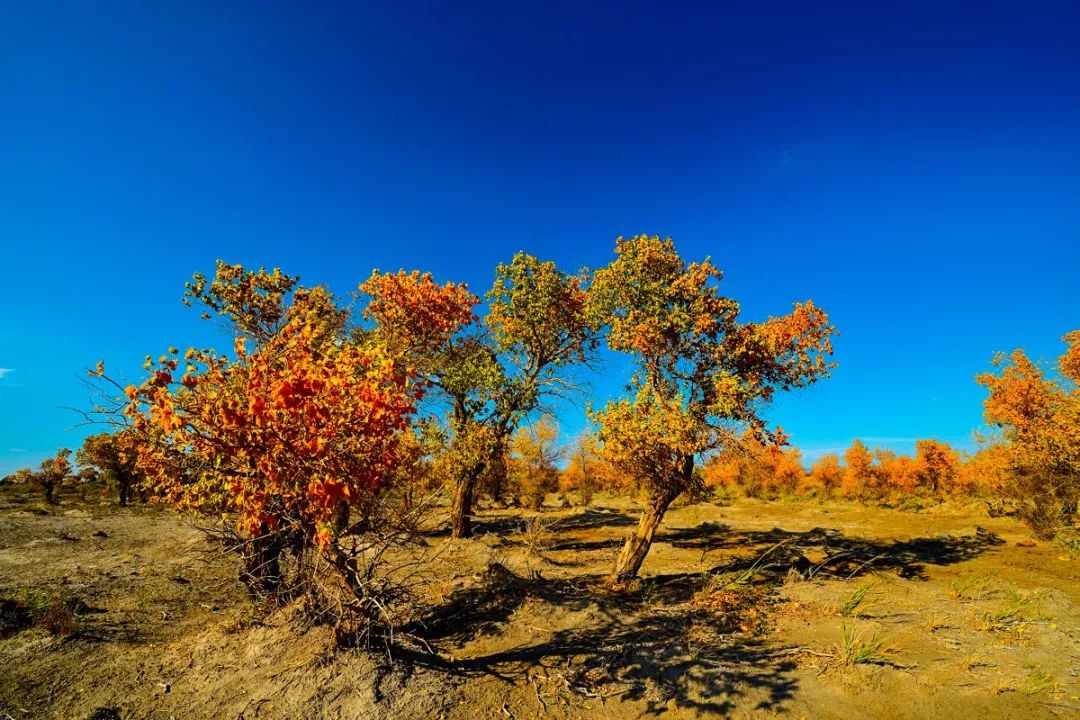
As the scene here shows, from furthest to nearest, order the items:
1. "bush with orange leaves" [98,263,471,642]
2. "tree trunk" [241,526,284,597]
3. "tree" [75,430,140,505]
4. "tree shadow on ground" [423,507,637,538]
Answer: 1. "tree" [75,430,140,505]
2. "tree shadow on ground" [423,507,637,538]
3. "tree trunk" [241,526,284,597]
4. "bush with orange leaves" [98,263,471,642]

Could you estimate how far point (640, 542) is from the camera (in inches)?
590

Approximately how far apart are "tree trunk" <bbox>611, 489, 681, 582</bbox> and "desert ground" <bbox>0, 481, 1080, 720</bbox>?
1.82ft

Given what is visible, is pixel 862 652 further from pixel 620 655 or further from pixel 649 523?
pixel 649 523

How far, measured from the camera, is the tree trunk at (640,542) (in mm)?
14625

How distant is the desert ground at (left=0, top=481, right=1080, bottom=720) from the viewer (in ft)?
25.0

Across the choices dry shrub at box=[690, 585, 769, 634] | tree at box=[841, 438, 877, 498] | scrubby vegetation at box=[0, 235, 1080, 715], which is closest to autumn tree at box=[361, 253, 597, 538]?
scrubby vegetation at box=[0, 235, 1080, 715]

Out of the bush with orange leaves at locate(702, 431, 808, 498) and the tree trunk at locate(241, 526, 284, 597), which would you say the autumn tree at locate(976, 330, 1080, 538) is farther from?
the tree trunk at locate(241, 526, 284, 597)

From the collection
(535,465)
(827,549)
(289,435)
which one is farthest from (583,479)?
(289,435)

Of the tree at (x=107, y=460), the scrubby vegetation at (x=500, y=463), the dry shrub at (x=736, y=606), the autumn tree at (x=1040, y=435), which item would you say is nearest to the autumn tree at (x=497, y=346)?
the scrubby vegetation at (x=500, y=463)

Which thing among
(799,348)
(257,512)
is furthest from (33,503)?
(799,348)

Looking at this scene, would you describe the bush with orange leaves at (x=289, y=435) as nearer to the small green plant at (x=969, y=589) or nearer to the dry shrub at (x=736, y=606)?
the dry shrub at (x=736, y=606)

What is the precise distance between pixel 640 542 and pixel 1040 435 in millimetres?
18772

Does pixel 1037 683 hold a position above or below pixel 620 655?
below

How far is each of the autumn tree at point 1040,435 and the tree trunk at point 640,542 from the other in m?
17.1
